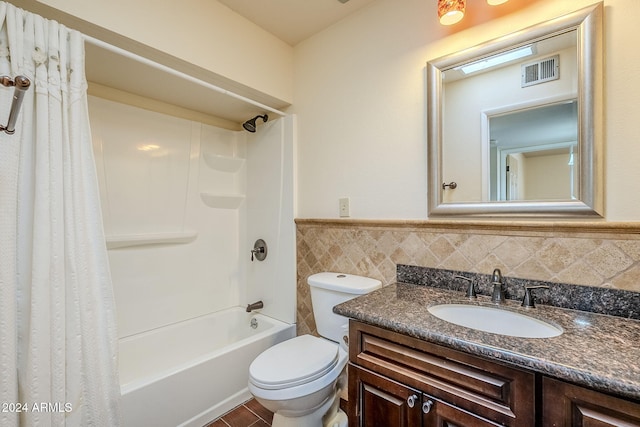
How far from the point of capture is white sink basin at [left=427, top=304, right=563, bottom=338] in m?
1.00

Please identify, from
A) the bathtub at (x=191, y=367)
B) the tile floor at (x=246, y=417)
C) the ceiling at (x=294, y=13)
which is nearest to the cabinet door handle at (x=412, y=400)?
the tile floor at (x=246, y=417)

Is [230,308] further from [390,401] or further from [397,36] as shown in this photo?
[397,36]

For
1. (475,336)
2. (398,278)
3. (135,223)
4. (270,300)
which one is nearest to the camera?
(475,336)

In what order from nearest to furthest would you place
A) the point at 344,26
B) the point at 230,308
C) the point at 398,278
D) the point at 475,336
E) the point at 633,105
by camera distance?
the point at 475,336
the point at 633,105
the point at 398,278
the point at 344,26
the point at 230,308

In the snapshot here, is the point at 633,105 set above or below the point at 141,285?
above

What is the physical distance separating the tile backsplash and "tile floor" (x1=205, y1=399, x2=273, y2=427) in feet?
1.87

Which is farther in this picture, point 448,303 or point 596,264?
point 448,303

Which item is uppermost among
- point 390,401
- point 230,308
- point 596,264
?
point 596,264

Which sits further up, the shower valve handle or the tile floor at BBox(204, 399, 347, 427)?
the shower valve handle

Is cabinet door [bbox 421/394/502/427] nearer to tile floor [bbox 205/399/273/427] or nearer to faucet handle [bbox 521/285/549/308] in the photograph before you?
faucet handle [bbox 521/285/549/308]

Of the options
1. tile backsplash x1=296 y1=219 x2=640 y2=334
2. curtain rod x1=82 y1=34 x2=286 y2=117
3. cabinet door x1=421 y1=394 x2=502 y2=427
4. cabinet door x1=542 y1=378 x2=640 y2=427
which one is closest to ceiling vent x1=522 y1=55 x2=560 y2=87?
tile backsplash x1=296 y1=219 x2=640 y2=334

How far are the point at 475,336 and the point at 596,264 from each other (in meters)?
0.60

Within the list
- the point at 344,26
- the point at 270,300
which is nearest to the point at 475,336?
the point at 270,300

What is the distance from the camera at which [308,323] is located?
2.02m
